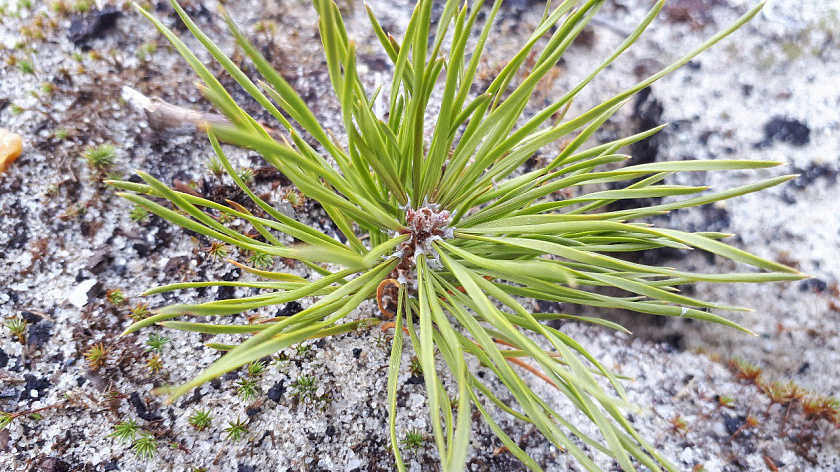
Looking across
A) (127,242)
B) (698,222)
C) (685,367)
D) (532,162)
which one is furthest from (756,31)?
(127,242)

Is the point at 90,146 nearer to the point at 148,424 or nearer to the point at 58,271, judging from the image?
the point at 58,271

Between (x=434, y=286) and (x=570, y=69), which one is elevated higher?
(x=570, y=69)

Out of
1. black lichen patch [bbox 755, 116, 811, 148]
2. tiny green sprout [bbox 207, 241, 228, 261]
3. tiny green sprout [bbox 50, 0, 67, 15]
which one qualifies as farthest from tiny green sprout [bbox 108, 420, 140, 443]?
black lichen patch [bbox 755, 116, 811, 148]

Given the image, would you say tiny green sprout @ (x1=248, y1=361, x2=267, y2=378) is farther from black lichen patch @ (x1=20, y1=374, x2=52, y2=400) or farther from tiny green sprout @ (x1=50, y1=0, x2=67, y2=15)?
tiny green sprout @ (x1=50, y1=0, x2=67, y2=15)

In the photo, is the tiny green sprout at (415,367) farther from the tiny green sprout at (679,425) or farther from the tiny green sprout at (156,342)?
the tiny green sprout at (679,425)

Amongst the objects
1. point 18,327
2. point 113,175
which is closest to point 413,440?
point 18,327

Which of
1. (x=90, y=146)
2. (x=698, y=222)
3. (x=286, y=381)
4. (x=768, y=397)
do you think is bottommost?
(x=768, y=397)

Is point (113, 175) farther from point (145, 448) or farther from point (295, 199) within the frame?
point (145, 448)

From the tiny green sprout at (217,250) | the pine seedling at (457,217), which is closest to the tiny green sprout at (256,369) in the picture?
the pine seedling at (457,217)
